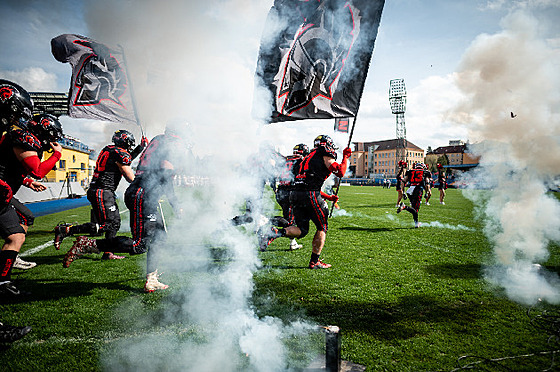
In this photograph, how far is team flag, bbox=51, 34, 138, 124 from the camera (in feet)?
16.6

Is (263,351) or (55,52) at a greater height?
(55,52)

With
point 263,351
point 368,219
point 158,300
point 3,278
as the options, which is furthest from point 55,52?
point 368,219

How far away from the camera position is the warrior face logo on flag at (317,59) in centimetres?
438

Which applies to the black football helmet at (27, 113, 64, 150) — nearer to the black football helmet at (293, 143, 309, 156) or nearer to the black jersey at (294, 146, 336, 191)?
the black jersey at (294, 146, 336, 191)

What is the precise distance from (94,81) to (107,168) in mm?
1657

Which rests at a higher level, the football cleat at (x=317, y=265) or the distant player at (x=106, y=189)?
the distant player at (x=106, y=189)

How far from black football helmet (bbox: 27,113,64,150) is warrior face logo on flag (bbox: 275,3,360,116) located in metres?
3.53

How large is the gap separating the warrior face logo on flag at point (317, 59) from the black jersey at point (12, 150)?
3385mm

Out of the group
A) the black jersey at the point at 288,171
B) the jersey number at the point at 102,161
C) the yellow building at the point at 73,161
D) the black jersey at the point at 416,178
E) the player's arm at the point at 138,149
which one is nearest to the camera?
the jersey number at the point at 102,161

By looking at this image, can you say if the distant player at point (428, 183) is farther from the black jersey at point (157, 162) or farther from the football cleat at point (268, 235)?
the black jersey at point (157, 162)

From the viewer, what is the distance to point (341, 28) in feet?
14.4

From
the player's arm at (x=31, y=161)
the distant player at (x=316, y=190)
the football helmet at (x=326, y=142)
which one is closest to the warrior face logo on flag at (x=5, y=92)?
the player's arm at (x=31, y=161)

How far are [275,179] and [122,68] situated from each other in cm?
406

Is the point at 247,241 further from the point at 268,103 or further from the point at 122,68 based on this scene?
the point at 122,68
